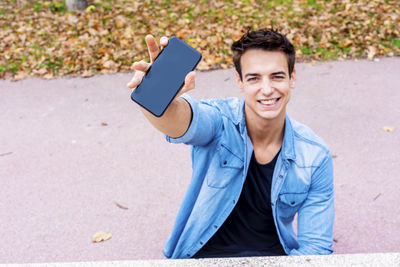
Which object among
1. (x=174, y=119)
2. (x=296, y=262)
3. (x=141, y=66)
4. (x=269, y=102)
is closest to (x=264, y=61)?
(x=269, y=102)

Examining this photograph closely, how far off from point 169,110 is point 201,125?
1.05 feet

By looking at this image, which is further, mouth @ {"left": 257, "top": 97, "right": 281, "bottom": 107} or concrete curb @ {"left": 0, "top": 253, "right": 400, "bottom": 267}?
mouth @ {"left": 257, "top": 97, "right": 281, "bottom": 107}

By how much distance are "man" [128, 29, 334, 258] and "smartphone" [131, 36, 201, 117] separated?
0.49 metres

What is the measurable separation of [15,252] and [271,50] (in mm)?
2862

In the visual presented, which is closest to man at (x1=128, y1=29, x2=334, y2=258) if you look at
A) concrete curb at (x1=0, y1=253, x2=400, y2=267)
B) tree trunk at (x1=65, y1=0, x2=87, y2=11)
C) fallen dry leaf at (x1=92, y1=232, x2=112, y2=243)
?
concrete curb at (x1=0, y1=253, x2=400, y2=267)

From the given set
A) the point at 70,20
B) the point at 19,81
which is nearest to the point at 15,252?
the point at 19,81

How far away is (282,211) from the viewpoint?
7.57ft

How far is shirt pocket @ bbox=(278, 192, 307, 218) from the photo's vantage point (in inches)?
88.2

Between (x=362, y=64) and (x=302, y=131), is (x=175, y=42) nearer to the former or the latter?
(x=302, y=131)

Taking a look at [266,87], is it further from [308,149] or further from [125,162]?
[125,162]

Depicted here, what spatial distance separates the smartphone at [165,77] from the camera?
5.06 ft

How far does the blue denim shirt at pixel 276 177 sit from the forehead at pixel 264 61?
26 cm

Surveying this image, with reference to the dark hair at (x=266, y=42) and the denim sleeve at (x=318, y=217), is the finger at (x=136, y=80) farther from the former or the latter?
the denim sleeve at (x=318, y=217)

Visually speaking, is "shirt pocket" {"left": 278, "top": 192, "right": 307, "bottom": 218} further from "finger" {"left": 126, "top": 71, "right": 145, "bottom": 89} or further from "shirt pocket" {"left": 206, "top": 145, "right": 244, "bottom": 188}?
"finger" {"left": 126, "top": 71, "right": 145, "bottom": 89}
